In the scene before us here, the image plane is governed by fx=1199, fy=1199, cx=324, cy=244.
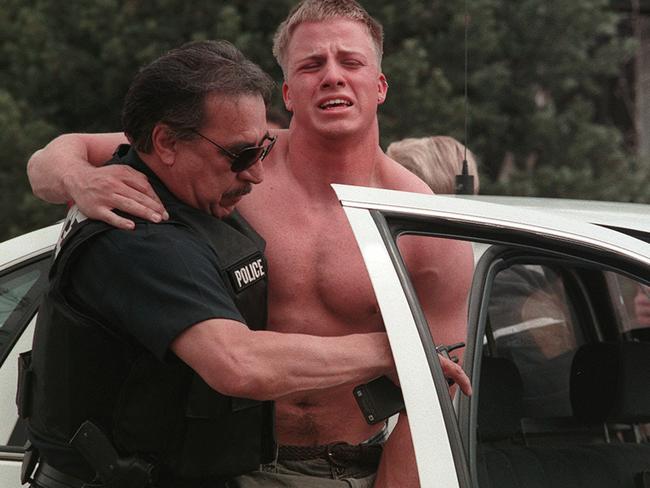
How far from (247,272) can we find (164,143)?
0.95 ft

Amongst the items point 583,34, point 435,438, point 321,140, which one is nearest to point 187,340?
point 435,438

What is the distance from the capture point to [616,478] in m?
2.43

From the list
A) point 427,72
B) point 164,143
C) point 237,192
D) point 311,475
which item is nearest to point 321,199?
point 237,192

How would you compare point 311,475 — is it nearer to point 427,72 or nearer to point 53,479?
point 53,479

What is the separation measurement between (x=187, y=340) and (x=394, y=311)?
1.20 ft

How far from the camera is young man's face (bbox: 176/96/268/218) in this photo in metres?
2.25

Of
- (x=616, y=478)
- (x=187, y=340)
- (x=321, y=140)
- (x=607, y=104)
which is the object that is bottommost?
(x=616, y=478)

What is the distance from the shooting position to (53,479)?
229 cm

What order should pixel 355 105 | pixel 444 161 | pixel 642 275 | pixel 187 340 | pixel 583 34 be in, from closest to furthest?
pixel 187 340 < pixel 642 275 < pixel 355 105 < pixel 444 161 < pixel 583 34

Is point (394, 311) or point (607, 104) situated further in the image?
point (607, 104)

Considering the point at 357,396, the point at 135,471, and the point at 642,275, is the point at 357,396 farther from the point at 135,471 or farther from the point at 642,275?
the point at 642,275

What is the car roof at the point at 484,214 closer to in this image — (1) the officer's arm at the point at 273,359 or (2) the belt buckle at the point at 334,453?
(1) the officer's arm at the point at 273,359

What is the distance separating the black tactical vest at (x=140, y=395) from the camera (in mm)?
2154

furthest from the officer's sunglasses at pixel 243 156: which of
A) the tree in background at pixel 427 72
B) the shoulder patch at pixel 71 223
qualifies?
the tree in background at pixel 427 72
